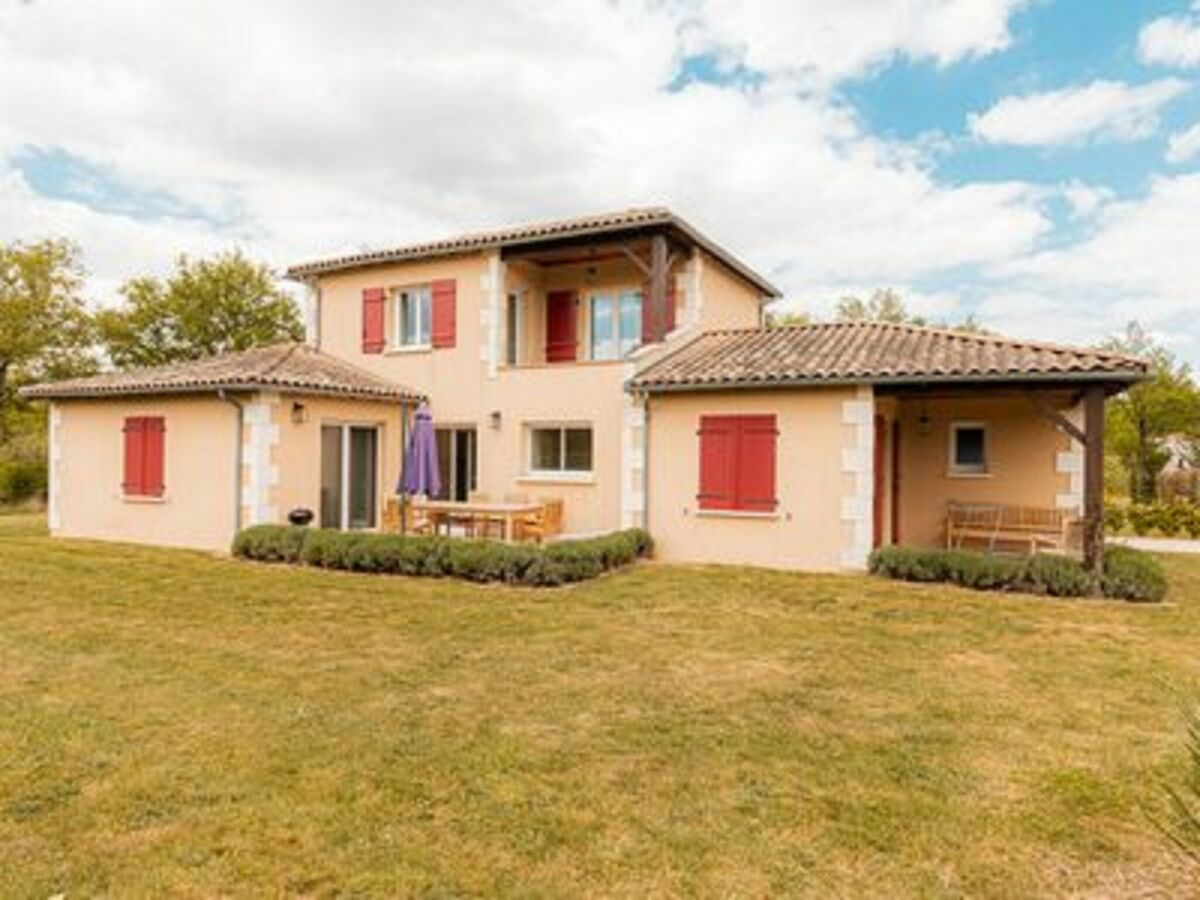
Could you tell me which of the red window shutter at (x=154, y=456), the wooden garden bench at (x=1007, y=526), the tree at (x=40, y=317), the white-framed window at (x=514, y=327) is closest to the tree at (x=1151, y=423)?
the wooden garden bench at (x=1007, y=526)

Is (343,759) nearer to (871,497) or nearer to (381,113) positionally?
(871,497)

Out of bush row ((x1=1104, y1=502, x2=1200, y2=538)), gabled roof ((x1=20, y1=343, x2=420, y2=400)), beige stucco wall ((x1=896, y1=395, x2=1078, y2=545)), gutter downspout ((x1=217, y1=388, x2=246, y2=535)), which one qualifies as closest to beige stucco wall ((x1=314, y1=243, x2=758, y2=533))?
gabled roof ((x1=20, y1=343, x2=420, y2=400))

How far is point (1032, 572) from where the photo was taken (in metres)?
10.8

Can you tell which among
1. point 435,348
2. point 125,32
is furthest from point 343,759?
point 125,32

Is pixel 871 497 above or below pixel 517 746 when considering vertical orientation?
above

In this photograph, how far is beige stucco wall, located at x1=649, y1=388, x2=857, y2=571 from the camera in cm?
1245

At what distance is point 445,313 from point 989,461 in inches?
481

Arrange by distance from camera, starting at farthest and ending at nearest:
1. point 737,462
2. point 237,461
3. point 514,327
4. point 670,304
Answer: point 514,327
point 670,304
point 237,461
point 737,462

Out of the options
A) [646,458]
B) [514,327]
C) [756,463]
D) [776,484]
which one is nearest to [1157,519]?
[776,484]

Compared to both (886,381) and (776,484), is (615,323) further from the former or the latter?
(886,381)

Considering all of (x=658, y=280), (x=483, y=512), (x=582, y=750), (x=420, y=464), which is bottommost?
(x=582, y=750)

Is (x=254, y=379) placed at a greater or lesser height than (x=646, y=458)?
greater

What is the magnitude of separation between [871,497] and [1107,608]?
3.59 meters

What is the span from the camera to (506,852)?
3.53 m
